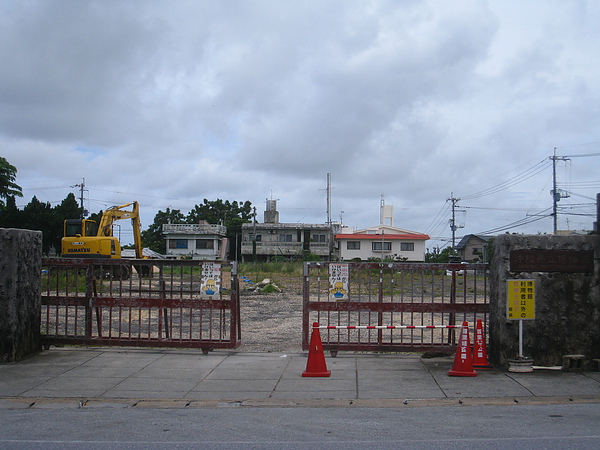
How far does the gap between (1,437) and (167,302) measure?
14.9 feet

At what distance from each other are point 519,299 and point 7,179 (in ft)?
119

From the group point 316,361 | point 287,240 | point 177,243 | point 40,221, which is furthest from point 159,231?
point 316,361

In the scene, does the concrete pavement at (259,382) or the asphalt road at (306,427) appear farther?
the concrete pavement at (259,382)

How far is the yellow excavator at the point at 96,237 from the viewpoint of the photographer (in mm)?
28047

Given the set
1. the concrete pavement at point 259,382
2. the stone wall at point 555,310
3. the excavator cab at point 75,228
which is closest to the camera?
the concrete pavement at point 259,382

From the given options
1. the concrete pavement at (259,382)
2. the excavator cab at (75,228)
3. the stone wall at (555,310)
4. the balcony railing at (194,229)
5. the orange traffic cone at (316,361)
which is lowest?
the concrete pavement at (259,382)

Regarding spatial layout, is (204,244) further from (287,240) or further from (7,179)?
(7,179)

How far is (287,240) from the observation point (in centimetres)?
7325

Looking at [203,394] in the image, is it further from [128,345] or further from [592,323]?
[592,323]

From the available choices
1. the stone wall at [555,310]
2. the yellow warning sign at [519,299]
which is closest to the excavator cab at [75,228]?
the stone wall at [555,310]

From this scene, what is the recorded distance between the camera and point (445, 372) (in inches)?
376

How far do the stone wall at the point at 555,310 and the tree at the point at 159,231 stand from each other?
228ft

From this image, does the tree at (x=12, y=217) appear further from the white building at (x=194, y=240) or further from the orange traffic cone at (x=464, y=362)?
the orange traffic cone at (x=464, y=362)

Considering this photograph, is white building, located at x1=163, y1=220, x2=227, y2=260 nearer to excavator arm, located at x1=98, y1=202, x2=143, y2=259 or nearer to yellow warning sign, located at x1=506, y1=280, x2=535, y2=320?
excavator arm, located at x1=98, y1=202, x2=143, y2=259
